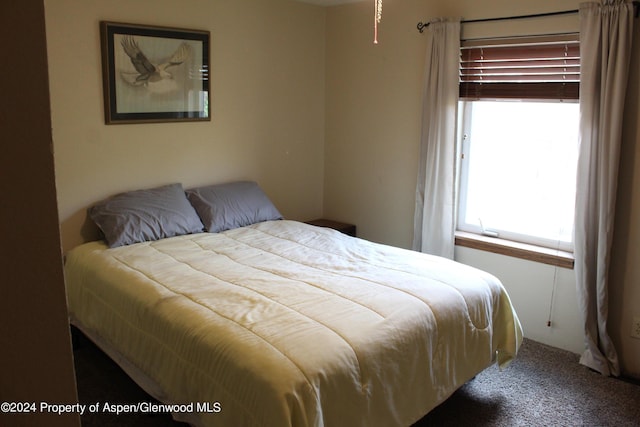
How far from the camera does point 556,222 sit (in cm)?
340

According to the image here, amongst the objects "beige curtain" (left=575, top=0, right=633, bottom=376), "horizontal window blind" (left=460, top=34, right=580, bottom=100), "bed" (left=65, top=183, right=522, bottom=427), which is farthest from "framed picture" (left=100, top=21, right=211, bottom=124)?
"beige curtain" (left=575, top=0, right=633, bottom=376)

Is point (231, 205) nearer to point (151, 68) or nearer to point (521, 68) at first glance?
point (151, 68)

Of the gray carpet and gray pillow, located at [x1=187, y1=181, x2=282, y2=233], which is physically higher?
gray pillow, located at [x1=187, y1=181, x2=282, y2=233]

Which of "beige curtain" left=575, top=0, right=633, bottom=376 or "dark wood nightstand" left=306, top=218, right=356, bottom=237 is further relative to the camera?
"dark wood nightstand" left=306, top=218, right=356, bottom=237

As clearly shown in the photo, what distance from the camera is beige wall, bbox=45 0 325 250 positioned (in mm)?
3150

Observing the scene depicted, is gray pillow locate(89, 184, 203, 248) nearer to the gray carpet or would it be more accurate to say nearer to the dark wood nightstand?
the gray carpet

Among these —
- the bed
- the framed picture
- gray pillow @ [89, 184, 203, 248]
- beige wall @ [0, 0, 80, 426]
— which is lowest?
the bed

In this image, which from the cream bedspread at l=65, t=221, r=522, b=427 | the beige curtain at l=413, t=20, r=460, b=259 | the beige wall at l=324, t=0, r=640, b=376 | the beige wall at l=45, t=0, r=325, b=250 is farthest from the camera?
the beige curtain at l=413, t=20, r=460, b=259

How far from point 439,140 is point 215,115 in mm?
1605

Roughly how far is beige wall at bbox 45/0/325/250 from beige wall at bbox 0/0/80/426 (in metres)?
2.69

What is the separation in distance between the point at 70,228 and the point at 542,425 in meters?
2.87

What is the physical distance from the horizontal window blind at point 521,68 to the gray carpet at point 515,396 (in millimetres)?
1622

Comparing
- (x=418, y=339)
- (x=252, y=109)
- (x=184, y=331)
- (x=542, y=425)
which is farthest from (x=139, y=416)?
(x=252, y=109)

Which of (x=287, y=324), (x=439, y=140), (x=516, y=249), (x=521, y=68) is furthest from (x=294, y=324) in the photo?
(x=521, y=68)
